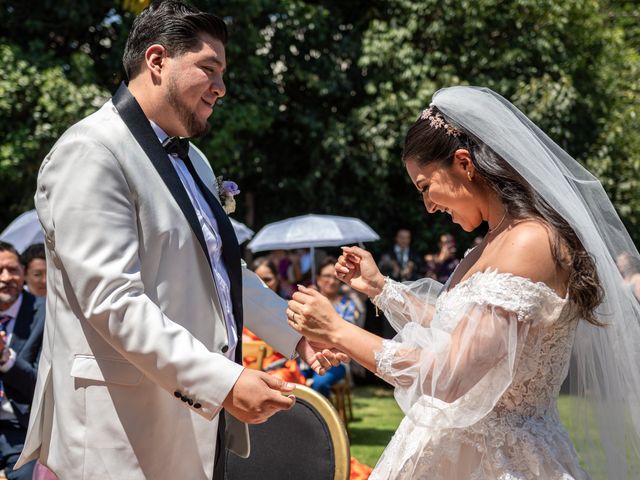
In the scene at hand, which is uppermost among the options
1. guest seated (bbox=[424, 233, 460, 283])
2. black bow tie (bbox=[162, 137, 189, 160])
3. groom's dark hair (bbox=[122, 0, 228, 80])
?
groom's dark hair (bbox=[122, 0, 228, 80])

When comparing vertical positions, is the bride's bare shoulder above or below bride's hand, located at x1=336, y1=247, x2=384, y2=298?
above

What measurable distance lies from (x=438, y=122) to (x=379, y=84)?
39.8 feet

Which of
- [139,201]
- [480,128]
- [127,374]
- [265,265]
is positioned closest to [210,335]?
[127,374]

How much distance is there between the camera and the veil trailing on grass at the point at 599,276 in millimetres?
3018

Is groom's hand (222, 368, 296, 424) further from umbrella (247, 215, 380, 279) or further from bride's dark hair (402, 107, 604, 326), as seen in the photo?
umbrella (247, 215, 380, 279)

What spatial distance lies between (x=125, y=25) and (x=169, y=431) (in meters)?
11.4

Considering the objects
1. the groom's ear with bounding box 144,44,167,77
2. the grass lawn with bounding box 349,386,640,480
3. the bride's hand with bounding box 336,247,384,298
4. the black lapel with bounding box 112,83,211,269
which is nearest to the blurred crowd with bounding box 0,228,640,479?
the bride's hand with bounding box 336,247,384,298

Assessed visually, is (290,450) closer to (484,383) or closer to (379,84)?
(484,383)

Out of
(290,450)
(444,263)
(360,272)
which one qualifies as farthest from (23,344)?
(444,263)

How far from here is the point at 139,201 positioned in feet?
8.89

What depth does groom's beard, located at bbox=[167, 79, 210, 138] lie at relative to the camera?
2.91 meters

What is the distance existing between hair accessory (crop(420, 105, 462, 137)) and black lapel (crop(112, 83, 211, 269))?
0.88 metres

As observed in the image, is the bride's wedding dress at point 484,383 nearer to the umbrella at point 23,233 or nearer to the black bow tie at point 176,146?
the black bow tie at point 176,146

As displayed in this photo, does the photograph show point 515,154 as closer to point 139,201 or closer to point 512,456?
point 512,456
